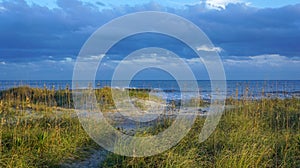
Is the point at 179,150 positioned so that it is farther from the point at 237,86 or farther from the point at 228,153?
the point at 237,86

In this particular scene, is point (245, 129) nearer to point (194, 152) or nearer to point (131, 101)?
point (194, 152)

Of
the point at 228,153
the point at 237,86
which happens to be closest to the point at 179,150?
the point at 228,153

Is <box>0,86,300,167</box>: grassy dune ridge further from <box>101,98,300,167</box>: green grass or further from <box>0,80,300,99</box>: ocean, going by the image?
<box>0,80,300,99</box>: ocean

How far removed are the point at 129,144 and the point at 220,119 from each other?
4.02 meters

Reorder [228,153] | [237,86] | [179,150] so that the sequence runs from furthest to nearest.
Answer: [237,86], [179,150], [228,153]

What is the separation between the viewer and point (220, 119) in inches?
383

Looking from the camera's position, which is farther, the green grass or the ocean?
the ocean

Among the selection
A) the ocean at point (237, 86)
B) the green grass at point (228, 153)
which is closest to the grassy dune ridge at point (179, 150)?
the green grass at point (228, 153)

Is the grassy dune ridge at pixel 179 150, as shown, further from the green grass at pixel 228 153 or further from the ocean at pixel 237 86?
the ocean at pixel 237 86

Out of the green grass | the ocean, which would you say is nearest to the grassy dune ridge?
the green grass

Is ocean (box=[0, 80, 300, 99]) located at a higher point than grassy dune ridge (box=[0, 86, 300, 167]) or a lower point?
higher

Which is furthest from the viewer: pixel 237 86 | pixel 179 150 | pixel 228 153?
pixel 237 86

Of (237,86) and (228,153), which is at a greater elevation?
(237,86)

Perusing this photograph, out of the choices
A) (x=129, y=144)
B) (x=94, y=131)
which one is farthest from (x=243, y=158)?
(x=94, y=131)
